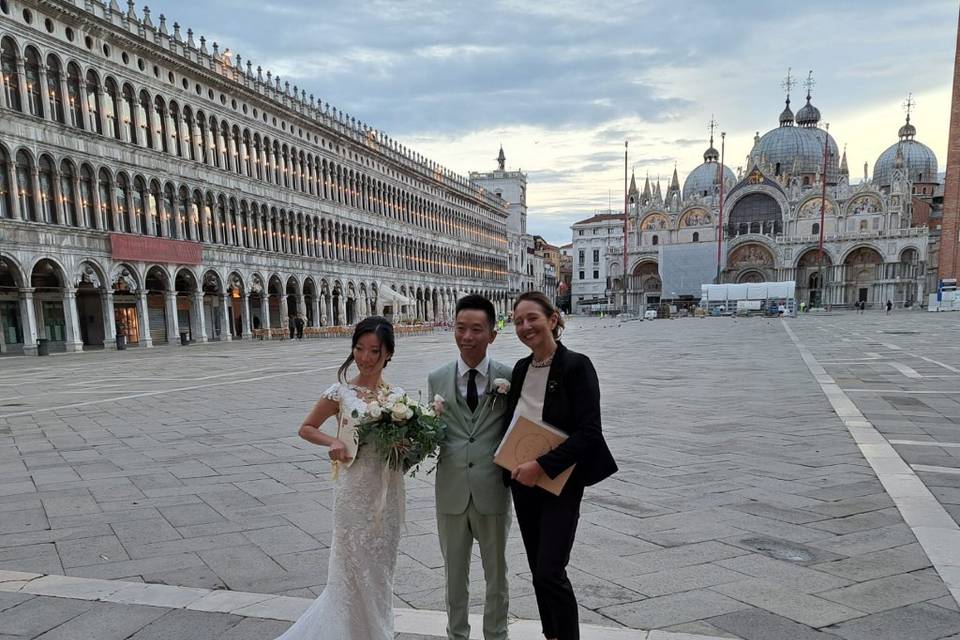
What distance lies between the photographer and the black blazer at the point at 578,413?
2.26 m

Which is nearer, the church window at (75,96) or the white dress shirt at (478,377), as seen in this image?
the white dress shirt at (478,377)

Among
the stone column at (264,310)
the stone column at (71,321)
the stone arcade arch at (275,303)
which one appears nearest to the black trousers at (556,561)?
the stone column at (71,321)

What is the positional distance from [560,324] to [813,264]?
78860mm

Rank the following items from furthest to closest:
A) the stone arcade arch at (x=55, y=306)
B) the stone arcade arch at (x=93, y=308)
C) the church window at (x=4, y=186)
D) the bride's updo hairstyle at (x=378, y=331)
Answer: the stone arcade arch at (x=93, y=308), the stone arcade arch at (x=55, y=306), the church window at (x=4, y=186), the bride's updo hairstyle at (x=378, y=331)

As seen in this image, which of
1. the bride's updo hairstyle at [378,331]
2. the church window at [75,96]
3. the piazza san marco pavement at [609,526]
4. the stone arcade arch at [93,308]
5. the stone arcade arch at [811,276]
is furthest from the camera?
the stone arcade arch at [811,276]

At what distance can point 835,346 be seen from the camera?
1831cm

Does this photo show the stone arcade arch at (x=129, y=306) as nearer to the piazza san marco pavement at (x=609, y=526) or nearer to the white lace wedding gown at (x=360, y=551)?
the piazza san marco pavement at (x=609, y=526)

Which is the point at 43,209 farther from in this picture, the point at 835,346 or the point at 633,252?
the point at 633,252

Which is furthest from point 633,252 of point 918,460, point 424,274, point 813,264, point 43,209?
point 918,460

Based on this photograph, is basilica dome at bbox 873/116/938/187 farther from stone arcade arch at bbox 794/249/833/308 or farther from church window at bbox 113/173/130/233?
church window at bbox 113/173/130/233

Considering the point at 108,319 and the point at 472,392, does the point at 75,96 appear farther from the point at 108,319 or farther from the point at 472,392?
the point at 472,392

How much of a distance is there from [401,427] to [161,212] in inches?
1235

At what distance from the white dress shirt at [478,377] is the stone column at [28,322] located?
87.4ft

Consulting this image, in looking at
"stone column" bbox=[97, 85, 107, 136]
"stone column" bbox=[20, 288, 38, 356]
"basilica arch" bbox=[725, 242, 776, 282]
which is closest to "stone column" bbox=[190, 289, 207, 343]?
"stone column" bbox=[20, 288, 38, 356]
